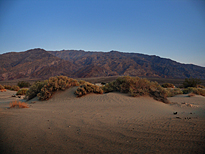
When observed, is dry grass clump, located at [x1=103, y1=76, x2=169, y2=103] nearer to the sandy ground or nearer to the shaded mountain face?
the sandy ground

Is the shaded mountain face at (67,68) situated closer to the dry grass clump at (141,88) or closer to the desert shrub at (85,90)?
the desert shrub at (85,90)

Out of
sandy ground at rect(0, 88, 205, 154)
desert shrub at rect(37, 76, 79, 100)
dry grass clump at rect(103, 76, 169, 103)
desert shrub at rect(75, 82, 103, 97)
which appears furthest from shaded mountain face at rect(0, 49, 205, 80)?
sandy ground at rect(0, 88, 205, 154)

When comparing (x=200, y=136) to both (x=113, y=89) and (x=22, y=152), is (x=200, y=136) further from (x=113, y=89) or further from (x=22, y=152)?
(x=113, y=89)

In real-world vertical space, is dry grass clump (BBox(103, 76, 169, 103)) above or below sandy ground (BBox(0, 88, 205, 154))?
above

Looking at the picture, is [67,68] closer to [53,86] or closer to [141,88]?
[53,86]

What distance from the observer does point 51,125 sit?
4285 millimetres

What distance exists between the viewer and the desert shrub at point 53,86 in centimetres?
985

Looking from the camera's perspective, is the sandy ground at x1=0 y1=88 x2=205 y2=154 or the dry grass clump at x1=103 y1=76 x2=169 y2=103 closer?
the sandy ground at x1=0 y1=88 x2=205 y2=154

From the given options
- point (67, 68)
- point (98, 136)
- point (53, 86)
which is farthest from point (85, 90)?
point (67, 68)

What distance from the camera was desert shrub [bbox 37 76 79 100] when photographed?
985 cm

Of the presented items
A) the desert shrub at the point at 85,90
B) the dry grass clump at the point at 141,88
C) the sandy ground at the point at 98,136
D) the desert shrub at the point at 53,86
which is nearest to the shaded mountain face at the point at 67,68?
the desert shrub at the point at 53,86

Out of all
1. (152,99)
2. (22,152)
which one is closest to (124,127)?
(22,152)

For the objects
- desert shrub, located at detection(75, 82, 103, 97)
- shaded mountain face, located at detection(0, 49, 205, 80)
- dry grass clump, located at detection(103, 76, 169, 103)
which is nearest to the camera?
dry grass clump, located at detection(103, 76, 169, 103)

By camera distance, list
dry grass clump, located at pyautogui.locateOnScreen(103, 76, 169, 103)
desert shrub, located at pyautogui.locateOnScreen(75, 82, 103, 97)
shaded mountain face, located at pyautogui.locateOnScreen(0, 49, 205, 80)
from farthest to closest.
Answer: shaded mountain face, located at pyautogui.locateOnScreen(0, 49, 205, 80) < desert shrub, located at pyautogui.locateOnScreen(75, 82, 103, 97) < dry grass clump, located at pyautogui.locateOnScreen(103, 76, 169, 103)
